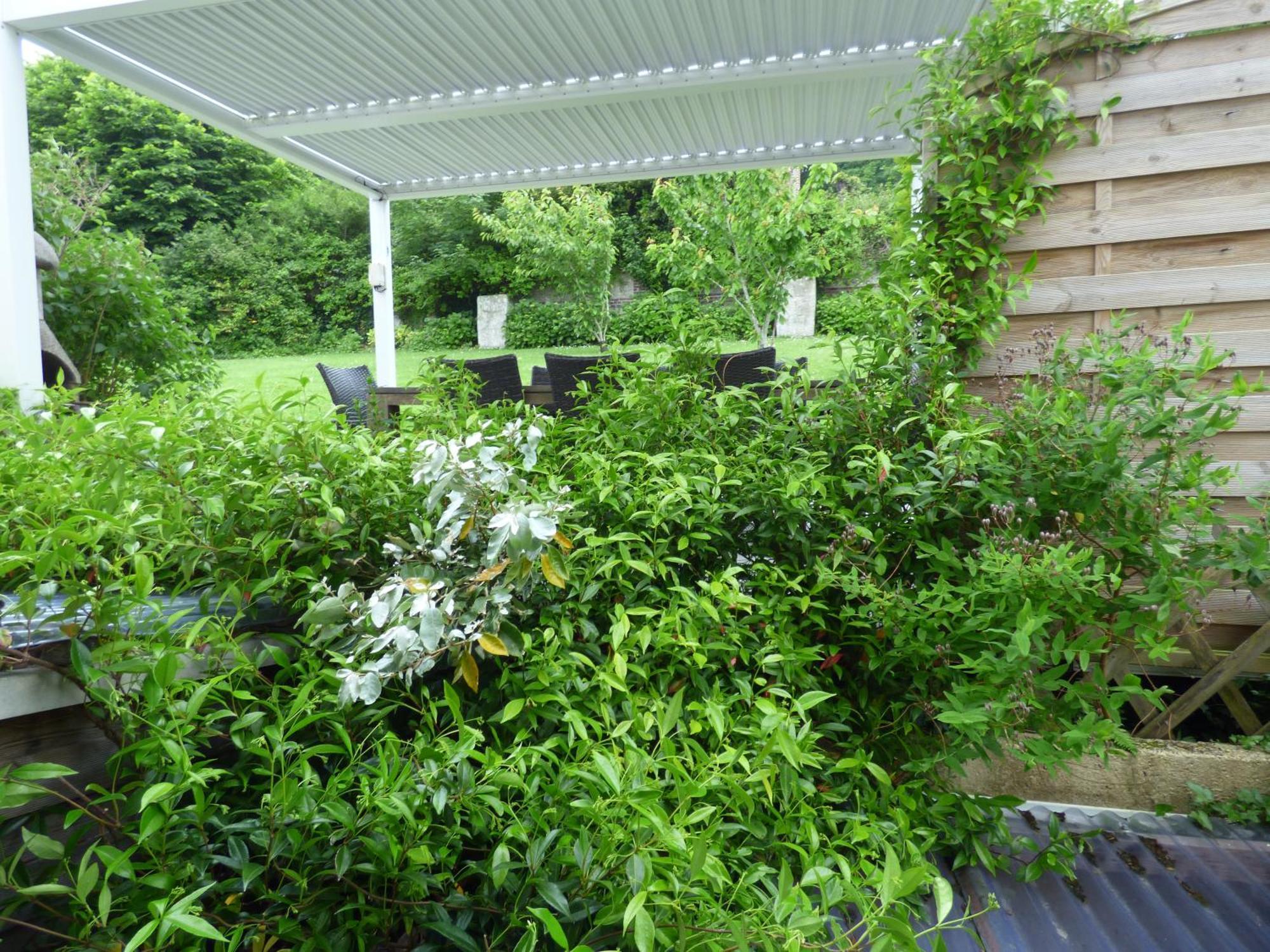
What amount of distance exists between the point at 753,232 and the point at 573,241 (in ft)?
20.1

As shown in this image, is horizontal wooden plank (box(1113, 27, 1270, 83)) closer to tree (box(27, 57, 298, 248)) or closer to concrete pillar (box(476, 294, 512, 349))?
concrete pillar (box(476, 294, 512, 349))

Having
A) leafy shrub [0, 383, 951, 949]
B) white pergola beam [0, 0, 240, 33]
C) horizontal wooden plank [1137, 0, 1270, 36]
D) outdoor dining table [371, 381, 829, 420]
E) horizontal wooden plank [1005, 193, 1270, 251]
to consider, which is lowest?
leafy shrub [0, 383, 951, 949]

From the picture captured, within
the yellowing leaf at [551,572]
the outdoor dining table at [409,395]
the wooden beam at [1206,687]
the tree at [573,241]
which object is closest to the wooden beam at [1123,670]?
the wooden beam at [1206,687]

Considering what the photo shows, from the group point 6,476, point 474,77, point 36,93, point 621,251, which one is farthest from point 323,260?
point 6,476

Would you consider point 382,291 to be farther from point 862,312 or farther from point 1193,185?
point 1193,185

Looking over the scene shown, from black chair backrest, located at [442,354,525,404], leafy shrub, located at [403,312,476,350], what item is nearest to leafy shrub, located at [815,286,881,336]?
black chair backrest, located at [442,354,525,404]

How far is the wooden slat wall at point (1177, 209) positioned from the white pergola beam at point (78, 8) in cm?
388

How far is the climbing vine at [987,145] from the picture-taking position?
2.20m

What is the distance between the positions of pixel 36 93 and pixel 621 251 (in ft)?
61.9

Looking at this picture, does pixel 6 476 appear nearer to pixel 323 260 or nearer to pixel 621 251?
pixel 621 251

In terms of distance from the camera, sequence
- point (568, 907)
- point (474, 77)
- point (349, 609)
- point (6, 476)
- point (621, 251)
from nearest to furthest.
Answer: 1. point (568, 907)
2. point (349, 609)
3. point (6, 476)
4. point (474, 77)
5. point (621, 251)

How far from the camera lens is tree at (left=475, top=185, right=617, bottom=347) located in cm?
1612

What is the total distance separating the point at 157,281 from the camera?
17.0 ft

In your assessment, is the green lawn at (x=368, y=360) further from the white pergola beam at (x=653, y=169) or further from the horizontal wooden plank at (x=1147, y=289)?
the horizontal wooden plank at (x=1147, y=289)
